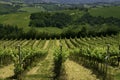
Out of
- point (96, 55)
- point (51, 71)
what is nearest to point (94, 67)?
point (96, 55)

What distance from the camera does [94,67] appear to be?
4406cm

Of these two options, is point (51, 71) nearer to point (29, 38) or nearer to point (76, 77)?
point (76, 77)

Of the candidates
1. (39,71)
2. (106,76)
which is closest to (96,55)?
(106,76)

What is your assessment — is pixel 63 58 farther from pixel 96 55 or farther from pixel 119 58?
pixel 119 58

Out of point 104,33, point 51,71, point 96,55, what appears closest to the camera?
point 96,55

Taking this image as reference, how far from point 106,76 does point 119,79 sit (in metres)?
1.75

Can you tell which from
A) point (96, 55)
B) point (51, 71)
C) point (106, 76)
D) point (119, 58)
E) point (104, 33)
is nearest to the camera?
point (106, 76)

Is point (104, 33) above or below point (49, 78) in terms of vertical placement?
below

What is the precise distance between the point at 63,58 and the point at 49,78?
450cm

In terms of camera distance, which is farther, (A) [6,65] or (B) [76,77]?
(A) [6,65]

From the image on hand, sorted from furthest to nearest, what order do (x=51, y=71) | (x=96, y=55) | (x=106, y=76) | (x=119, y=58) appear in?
(x=119, y=58), (x=51, y=71), (x=96, y=55), (x=106, y=76)

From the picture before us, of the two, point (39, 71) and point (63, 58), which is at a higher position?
point (63, 58)

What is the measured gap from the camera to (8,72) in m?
42.6

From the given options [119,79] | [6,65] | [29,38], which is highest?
[119,79]
